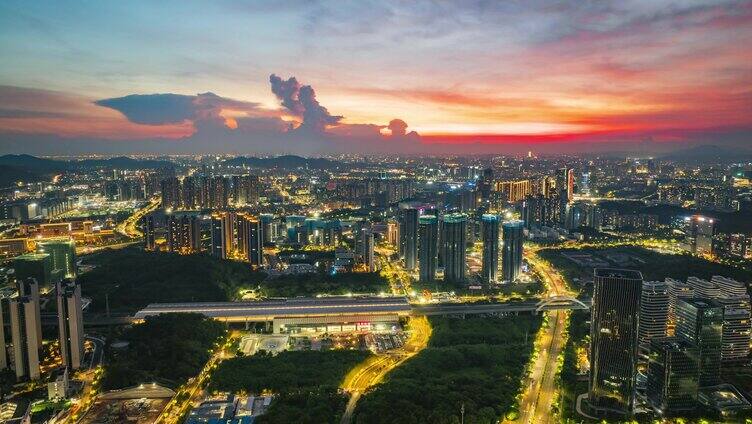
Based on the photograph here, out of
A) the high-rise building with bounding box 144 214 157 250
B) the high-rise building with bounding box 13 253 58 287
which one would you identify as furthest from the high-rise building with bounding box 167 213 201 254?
the high-rise building with bounding box 13 253 58 287

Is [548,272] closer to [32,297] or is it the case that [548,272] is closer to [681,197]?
[32,297]

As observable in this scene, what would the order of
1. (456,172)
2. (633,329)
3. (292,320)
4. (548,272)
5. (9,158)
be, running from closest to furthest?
1. (633,329)
2. (292,320)
3. (548,272)
4. (9,158)
5. (456,172)

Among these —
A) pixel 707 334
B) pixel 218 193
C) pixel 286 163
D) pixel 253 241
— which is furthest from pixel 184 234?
pixel 286 163

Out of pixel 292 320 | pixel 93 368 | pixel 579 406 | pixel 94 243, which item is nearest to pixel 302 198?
pixel 94 243

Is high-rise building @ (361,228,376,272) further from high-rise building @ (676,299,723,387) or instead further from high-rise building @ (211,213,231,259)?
high-rise building @ (676,299,723,387)

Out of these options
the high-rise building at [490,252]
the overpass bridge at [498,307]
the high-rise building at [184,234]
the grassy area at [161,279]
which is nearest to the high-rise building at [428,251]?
the high-rise building at [490,252]

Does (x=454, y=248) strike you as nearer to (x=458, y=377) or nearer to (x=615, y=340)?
(x=458, y=377)

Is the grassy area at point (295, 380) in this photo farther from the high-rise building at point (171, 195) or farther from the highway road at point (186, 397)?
the high-rise building at point (171, 195)
